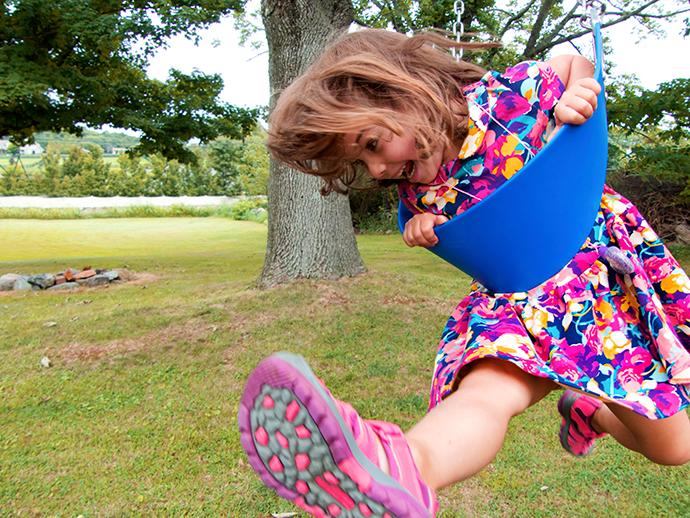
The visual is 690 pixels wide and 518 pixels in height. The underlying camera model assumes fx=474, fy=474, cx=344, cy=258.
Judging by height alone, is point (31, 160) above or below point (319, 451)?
above

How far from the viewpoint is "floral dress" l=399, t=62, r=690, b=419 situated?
122 centimetres

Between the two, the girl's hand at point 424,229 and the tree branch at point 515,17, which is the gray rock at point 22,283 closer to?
the girl's hand at point 424,229

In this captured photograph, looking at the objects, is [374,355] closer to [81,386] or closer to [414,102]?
[81,386]

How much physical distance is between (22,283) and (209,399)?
509 centimetres

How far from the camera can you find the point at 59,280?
21.4 feet

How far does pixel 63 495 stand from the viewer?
1811 mm

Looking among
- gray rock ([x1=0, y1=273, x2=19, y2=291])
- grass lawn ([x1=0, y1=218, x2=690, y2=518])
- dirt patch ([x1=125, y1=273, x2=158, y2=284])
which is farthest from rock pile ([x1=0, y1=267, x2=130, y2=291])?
grass lawn ([x1=0, y1=218, x2=690, y2=518])

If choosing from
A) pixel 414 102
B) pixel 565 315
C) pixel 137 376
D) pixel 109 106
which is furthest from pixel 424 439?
pixel 109 106

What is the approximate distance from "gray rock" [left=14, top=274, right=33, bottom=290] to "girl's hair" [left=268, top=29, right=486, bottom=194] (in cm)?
620

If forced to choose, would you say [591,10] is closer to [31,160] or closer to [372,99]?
[372,99]

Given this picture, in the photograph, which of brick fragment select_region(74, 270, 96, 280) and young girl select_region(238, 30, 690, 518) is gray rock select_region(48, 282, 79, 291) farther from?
young girl select_region(238, 30, 690, 518)

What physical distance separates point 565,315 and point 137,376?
8.59 feet

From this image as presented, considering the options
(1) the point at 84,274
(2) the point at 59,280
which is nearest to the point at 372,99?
(1) the point at 84,274

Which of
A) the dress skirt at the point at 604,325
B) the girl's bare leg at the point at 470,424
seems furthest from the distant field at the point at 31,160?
the girl's bare leg at the point at 470,424
